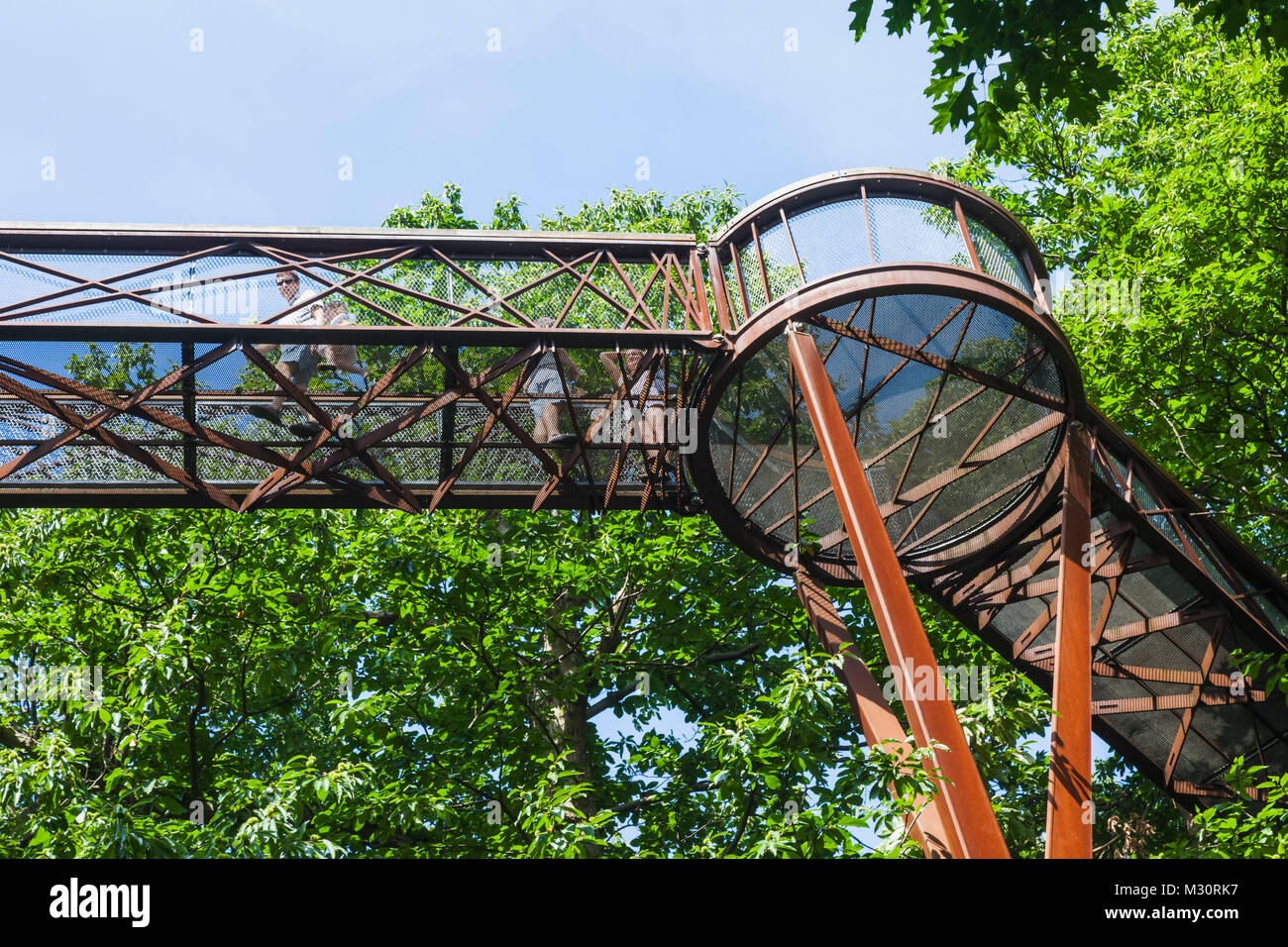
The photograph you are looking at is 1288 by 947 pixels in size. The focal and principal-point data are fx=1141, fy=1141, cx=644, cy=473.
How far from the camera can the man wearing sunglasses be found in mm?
11125

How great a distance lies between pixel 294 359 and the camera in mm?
11414

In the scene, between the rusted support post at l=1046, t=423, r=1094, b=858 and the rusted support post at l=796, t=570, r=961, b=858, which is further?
the rusted support post at l=1046, t=423, r=1094, b=858

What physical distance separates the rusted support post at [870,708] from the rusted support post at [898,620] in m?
0.21

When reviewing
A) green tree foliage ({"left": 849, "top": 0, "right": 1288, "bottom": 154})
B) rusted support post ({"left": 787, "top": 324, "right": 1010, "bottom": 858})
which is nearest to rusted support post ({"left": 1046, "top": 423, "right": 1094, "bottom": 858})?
rusted support post ({"left": 787, "top": 324, "right": 1010, "bottom": 858})

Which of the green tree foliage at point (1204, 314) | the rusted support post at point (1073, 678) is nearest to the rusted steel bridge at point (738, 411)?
the rusted support post at point (1073, 678)

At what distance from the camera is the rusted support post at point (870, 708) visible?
938 cm

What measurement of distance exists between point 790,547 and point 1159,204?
858cm

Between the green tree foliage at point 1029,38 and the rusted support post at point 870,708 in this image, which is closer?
the green tree foliage at point 1029,38

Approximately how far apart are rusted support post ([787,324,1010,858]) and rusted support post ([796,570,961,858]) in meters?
0.21

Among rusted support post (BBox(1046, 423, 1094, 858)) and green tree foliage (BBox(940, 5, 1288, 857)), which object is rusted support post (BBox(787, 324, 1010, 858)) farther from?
green tree foliage (BBox(940, 5, 1288, 857))

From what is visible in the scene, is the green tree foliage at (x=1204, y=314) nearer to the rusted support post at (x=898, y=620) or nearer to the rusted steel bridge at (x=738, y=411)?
the rusted steel bridge at (x=738, y=411)

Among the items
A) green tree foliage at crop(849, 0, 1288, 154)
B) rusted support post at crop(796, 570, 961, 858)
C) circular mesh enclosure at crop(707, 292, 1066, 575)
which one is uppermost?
green tree foliage at crop(849, 0, 1288, 154)
